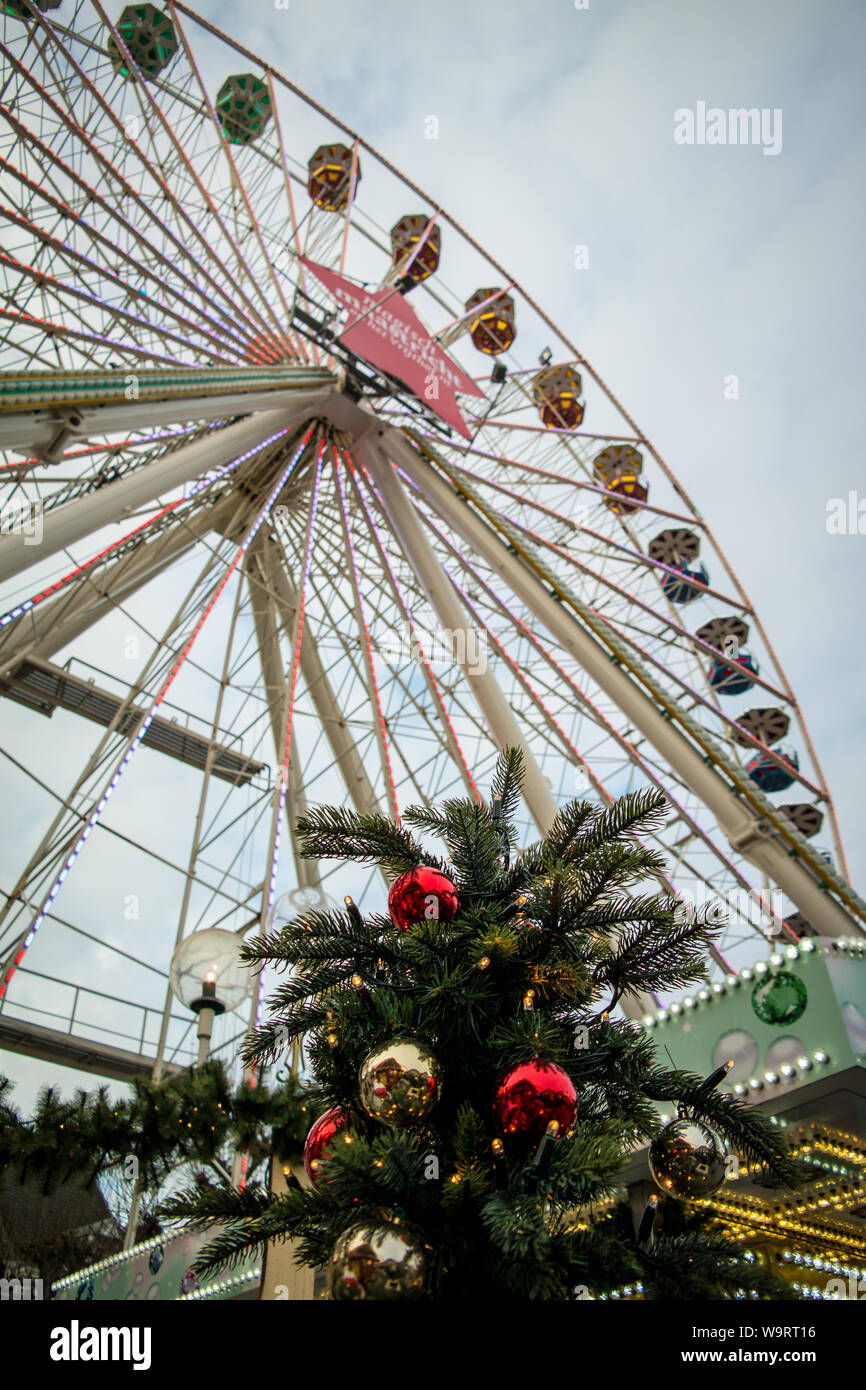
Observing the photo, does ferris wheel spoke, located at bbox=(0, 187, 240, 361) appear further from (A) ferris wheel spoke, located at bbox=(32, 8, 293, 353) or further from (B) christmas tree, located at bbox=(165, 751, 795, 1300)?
(B) christmas tree, located at bbox=(165, 751, 795, 1300)

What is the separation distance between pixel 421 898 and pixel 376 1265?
2.68ft

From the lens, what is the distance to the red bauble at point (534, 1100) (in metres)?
1.78

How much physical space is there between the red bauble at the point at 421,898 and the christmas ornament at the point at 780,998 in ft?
12.9

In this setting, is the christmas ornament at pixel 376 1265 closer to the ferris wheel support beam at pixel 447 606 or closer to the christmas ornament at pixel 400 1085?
the christmas ornament at pixel 400 1085

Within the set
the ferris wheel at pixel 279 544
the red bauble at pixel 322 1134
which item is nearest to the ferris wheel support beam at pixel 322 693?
the ferris wheel at pixel 279 544

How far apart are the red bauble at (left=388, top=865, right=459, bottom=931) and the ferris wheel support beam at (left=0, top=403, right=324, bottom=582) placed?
15.7 ft

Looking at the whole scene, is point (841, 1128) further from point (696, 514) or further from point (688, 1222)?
point (696, 514)

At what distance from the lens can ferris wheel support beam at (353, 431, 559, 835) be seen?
26.9ft

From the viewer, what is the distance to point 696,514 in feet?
38.8

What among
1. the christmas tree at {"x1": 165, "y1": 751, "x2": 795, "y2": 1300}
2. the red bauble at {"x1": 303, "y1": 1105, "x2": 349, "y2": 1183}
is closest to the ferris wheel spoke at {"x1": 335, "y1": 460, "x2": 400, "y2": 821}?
the christmas tree at {"x1": 165, "y1": 751, "x2": 795, "y2": 1300}

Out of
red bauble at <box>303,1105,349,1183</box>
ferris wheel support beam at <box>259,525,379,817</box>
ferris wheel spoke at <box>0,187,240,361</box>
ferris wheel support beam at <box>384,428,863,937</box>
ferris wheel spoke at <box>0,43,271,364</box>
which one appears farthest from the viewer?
ferris wheel support beam at <box>259,525,379,817</box>

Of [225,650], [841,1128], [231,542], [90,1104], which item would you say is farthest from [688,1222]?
[231,542]

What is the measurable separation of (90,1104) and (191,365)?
6.11 meters

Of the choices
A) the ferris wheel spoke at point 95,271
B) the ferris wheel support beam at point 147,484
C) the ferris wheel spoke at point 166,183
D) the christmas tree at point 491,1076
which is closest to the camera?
the christmas tree at point 491,1076
